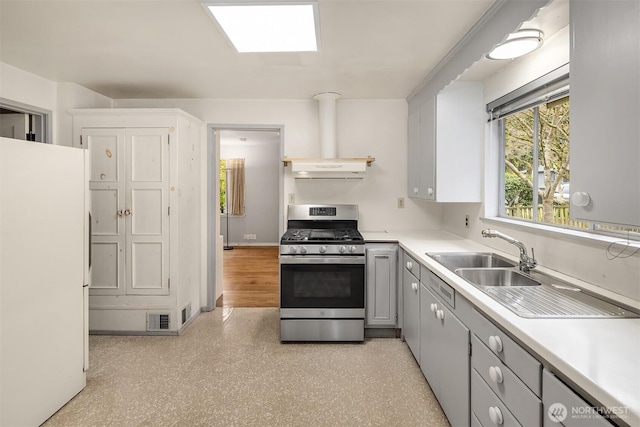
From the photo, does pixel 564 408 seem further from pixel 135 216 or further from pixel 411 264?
pixel 135 216

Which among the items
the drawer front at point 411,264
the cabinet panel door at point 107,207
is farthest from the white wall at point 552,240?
the cabinet panel door at point 107,207

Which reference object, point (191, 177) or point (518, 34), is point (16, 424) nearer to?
point (191, 177)

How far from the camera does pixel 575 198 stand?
3.92 ft

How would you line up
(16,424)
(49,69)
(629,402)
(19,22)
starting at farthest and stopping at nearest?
(49,69) → (19,22) → (16,424) → (629,402)

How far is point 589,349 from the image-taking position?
39.7 inches

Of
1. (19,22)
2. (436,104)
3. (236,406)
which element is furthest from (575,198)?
(19,22)

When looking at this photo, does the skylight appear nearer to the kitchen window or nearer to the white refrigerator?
the white refrigerator

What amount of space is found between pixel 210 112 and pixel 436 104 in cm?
228

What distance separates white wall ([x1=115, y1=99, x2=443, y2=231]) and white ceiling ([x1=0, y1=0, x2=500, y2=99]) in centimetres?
22

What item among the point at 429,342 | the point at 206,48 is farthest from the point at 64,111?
the point at 429,342

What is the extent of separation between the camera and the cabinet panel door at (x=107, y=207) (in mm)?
3100

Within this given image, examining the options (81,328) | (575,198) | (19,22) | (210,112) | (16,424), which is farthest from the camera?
(210,112)

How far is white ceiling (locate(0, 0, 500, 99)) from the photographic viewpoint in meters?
1.89

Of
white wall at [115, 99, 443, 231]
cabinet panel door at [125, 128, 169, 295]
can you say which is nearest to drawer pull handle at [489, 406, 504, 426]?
white wall at [115, 99, 443, 231]
